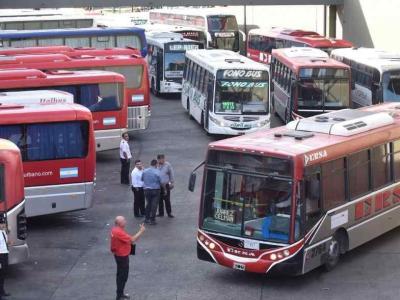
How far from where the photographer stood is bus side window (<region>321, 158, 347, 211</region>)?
16.1 m

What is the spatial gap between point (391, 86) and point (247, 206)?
15645 millimetres

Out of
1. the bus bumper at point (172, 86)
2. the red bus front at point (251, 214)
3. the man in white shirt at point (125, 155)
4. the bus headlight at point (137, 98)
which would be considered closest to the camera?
the red bus front at point (251, 214)

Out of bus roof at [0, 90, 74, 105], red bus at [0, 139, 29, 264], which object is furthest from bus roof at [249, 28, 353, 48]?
red bus at [0, 139, 29, 264]

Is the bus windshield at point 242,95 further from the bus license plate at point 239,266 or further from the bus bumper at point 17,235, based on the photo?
the bus license plate at point 239,266

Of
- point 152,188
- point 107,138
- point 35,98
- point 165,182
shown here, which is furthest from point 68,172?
point 107,138

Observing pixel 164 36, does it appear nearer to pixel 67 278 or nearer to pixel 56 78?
pixel 56 78

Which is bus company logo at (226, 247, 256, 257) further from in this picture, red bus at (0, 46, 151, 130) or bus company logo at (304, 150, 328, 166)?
red bus at (0, 46, 151, 130)

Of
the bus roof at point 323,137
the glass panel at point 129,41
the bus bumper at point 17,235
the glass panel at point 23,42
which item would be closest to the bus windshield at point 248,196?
the bus roof at point 323,137

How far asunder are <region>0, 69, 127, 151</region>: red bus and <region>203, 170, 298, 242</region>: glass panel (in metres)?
12.2

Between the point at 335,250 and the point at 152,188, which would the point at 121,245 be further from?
the point at 152,188

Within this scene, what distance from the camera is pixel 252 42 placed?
51.7m

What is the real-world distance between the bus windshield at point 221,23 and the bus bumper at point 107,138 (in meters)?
24.8

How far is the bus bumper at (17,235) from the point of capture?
639 inches

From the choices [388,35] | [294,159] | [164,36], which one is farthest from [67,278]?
[388,35]
